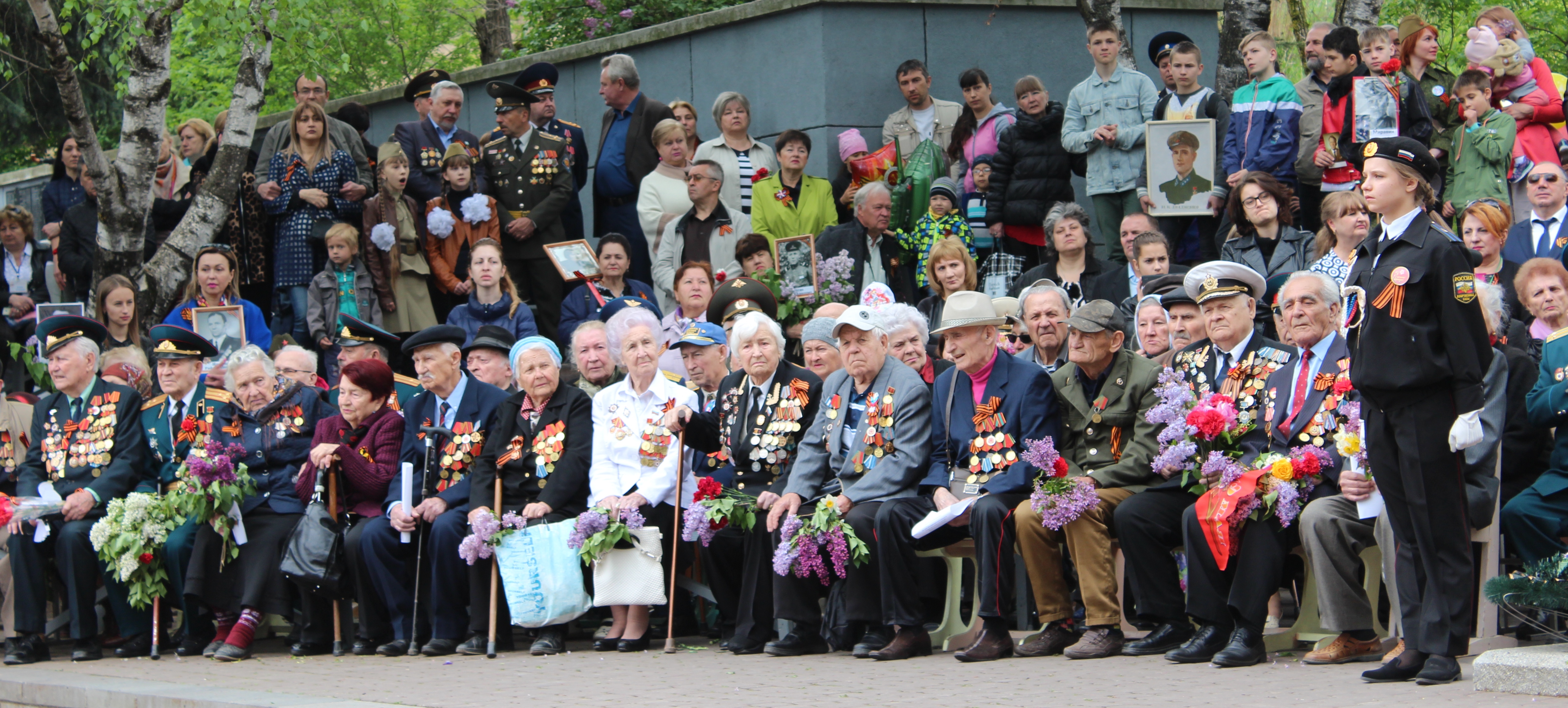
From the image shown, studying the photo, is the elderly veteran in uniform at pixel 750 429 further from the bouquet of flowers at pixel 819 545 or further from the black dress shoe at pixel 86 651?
the black dress shoe at pixel 86 651

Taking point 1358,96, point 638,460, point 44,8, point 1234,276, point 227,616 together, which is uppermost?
point 44,8

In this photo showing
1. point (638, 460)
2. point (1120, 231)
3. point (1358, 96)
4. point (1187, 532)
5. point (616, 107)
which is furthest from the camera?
point (616, 107)

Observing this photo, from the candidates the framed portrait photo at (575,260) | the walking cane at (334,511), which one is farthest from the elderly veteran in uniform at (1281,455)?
the framed portrait photo at (575,260)

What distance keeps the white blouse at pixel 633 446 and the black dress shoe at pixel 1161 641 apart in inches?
99.5

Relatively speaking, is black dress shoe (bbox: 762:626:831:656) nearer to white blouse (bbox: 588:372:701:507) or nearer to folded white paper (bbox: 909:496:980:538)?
folded white paper (bbox: 909:496:980:538)

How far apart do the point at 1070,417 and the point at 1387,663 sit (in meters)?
2.09

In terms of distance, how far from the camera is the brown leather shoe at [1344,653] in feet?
22.0

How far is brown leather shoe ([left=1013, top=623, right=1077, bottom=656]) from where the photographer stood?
7426mm

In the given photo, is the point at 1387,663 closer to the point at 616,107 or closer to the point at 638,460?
the point at 638,460

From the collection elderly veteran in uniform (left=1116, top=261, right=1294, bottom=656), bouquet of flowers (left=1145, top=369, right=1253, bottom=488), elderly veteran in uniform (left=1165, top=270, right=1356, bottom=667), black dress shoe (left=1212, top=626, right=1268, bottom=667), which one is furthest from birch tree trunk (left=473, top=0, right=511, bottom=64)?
black dress shoe (left=1212, top=626, right=1268, bottom=667)

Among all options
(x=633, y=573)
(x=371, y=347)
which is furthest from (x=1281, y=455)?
(x=371, y=347)

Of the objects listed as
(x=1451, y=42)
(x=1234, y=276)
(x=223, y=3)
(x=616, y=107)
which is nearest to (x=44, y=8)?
(x=223, y=3)

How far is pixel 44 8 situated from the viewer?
11.9 metres

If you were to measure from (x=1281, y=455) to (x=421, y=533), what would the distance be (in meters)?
4.52
